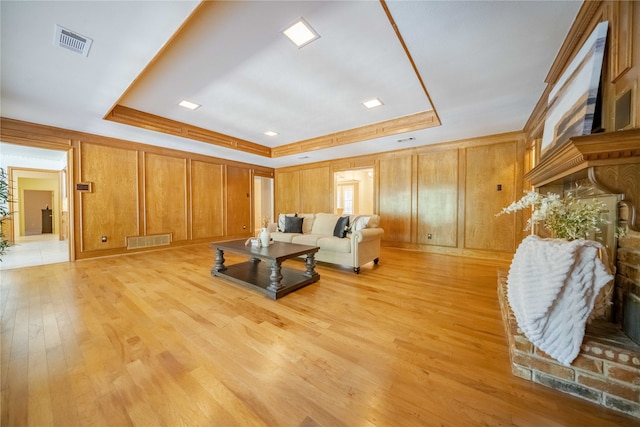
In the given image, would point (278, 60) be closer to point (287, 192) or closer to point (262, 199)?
point (287, 192)

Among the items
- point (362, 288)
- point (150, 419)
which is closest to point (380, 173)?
point (362, 288)

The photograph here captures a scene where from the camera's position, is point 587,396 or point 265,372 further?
point 265,372

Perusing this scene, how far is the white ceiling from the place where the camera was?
1657 millimetres

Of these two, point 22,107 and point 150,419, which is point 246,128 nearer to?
point 22,107

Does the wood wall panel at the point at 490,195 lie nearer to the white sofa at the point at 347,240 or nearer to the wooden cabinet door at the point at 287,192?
the white sofa at the point at 347,240

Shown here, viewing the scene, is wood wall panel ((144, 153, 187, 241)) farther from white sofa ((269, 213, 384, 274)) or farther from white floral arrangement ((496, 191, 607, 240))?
white floral arrangement ((496, 191, 607, 240))

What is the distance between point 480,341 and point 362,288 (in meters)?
1.29

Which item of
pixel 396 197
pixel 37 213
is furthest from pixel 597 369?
Result: pixel 37 213

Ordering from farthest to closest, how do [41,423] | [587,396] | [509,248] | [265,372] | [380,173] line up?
[380,173]
[509,248]
[265,372]
[587,396]
[41,423]

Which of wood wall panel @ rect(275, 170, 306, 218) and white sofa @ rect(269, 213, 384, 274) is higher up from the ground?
wood wall panel @ rect(275, 170, 306, 218)

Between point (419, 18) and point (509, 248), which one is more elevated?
point (419, 18)

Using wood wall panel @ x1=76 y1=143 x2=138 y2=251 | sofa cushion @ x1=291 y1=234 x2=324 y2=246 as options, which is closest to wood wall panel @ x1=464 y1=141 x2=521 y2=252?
sofa cushion @ x1=291 y1=234 x2=324 y2=246

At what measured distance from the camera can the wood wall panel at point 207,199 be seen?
5.82 metres

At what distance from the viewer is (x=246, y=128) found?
175 inches
